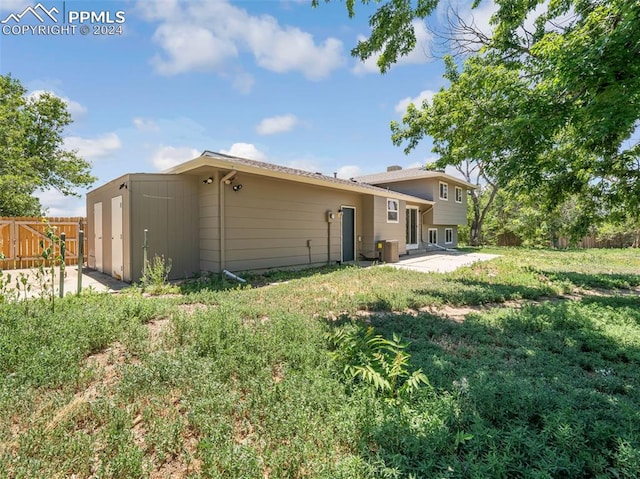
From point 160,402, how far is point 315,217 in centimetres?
767

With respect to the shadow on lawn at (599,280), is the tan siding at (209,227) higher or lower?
higher

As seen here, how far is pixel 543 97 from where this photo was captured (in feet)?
13.7

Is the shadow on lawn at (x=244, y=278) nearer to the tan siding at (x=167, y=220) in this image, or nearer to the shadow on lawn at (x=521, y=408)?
the tan siding at (x=167, y=220)

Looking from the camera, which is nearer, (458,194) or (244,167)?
(244,167)

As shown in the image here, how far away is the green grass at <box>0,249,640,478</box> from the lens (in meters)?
1.69

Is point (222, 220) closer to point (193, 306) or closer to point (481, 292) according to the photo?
point (193, 306)

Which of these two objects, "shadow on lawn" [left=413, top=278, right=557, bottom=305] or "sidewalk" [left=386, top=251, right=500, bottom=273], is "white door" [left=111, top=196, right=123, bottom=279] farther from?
"sidewalk" [left=386, top=251, right=500, bottom=273]

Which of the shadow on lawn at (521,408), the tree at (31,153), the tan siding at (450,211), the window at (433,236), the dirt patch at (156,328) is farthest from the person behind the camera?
the window at (433,236)

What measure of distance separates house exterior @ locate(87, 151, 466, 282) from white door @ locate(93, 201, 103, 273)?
0.03m

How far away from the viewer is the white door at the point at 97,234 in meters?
8.66

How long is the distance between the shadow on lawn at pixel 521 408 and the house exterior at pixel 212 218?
4.80 meters

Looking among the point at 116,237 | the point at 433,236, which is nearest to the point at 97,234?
the point at 116,237

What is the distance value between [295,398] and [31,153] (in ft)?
71.9

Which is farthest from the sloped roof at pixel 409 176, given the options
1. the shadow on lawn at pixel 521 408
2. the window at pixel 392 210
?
the shadow on lawn at pixel 521 408
